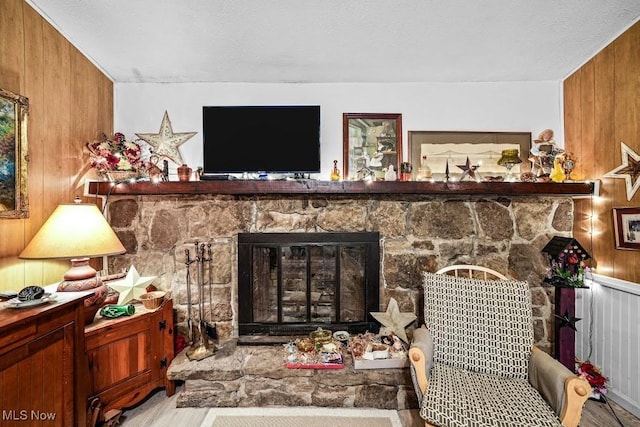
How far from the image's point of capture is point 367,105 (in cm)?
247

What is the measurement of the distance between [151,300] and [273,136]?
1495 mm

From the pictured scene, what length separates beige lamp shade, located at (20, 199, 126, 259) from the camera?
5.26 feet

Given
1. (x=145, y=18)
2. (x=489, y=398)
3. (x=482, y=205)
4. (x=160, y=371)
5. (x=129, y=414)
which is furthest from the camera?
(x=482, y=205)

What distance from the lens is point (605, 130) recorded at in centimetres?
208

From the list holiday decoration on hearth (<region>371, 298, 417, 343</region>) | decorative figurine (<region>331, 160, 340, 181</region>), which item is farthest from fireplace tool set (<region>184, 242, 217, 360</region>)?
holiday decoration on hearth (<region>371, 298, 417, 343</region>)

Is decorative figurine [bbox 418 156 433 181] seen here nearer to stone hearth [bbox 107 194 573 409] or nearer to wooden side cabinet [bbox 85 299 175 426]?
stone hearth [bbox 107 194 573 409]

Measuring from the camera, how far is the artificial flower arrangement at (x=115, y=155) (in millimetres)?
2141

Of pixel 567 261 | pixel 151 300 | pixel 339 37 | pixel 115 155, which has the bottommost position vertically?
pixel 151 300

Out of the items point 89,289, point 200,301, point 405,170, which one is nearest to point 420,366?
point 405,170

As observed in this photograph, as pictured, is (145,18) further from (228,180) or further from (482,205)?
(482,205)

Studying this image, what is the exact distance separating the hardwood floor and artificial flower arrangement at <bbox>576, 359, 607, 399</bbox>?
0.08 metres

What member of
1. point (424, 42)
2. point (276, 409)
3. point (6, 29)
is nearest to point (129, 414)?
point (276, 409)

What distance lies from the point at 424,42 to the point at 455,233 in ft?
4.74

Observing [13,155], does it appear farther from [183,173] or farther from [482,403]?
[482,403]
